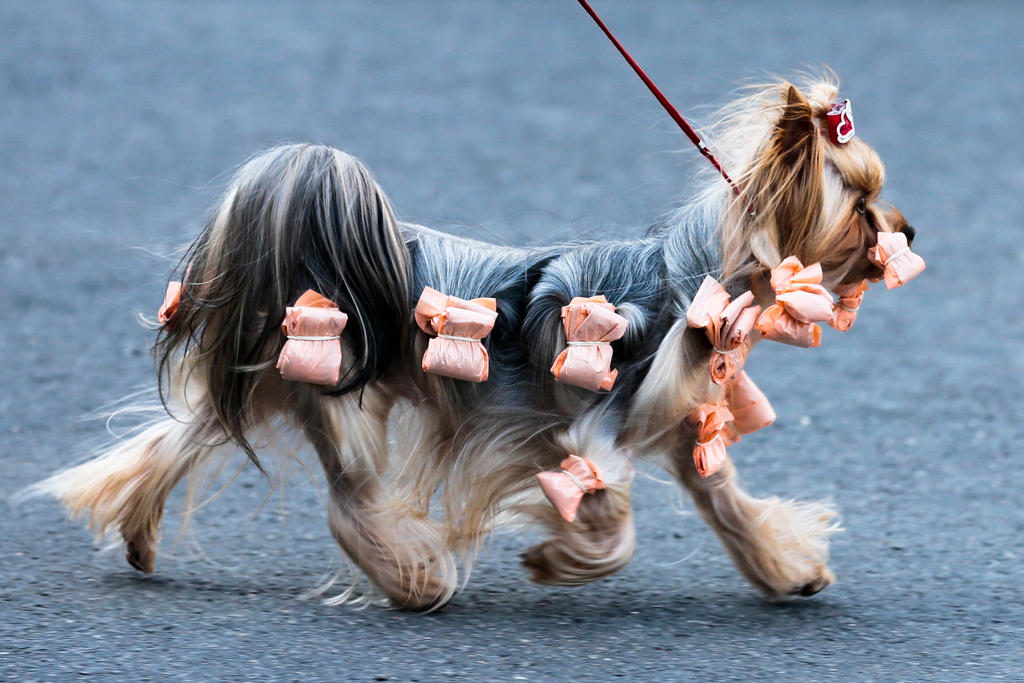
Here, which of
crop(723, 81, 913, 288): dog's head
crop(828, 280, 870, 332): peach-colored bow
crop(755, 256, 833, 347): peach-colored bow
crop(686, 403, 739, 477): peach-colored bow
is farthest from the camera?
crop(828, 280, 870, 332): peach-colored bow

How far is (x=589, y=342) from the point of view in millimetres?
3340

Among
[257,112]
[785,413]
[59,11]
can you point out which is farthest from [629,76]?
[785,413]

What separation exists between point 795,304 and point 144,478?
185 centimetres

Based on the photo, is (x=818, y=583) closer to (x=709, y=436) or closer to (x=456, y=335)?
(x=709, y=436)

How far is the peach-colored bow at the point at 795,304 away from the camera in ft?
10.8

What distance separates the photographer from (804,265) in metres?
3.51

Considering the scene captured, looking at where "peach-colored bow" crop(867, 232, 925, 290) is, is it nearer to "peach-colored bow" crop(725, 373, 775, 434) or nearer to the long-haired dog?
the long-haired dog

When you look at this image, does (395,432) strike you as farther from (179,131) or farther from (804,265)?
(179,131)

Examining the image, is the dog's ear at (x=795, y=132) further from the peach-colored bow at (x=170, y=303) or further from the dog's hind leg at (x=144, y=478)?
the dog's hind leg at (x=144, y=478)

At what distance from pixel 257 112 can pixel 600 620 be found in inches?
262

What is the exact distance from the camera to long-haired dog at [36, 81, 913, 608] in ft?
11.1

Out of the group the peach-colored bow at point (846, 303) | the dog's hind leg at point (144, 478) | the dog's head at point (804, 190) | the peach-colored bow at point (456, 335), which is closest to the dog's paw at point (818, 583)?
the peach-colored bow at point (846, 303)

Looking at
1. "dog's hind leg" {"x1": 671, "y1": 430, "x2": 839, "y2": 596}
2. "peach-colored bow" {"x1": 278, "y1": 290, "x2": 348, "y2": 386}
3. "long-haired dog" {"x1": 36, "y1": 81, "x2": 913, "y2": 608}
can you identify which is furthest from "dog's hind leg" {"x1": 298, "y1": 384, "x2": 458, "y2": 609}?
"dog's hind leg" {"x1": 671, "y1": 430, "x2": 839, "y2": 596}

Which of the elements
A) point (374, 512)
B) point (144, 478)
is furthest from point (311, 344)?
point (144, 478)
